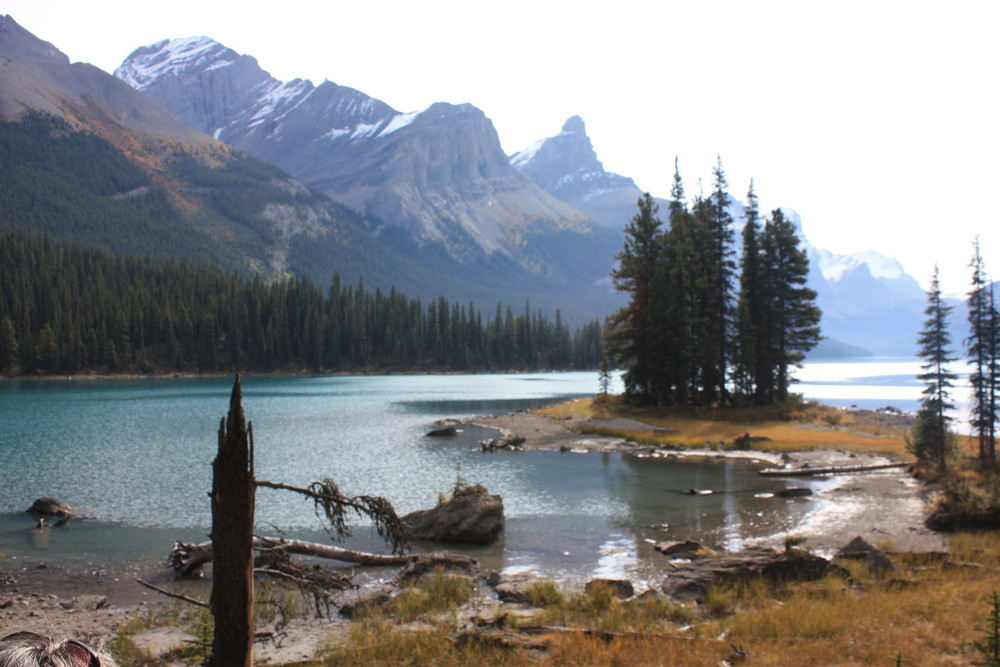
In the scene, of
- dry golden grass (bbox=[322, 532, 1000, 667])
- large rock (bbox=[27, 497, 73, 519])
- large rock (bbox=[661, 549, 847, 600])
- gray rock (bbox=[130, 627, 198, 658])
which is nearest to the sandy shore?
large rock (bbox=[661, 549, 847, 600])

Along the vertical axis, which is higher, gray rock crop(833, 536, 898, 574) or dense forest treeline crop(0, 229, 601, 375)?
dense forest treeline crop(0, 229, 601, 375)

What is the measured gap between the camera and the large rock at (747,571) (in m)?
15.9

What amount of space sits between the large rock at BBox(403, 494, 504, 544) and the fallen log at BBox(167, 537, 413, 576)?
281 cm

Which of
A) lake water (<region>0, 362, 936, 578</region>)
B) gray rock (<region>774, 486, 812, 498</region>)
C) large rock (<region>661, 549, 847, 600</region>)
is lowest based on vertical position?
lake water (<region>0, 362, 936, 578</region>)

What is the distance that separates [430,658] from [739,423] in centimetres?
4869

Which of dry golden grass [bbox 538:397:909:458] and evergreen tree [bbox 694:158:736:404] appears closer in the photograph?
dry golden grass [bbox 538:397:909:458]

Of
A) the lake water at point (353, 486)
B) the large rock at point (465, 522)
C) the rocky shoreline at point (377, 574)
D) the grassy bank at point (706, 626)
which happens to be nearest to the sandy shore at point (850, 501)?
the rocky shoreline at point (377, 574)

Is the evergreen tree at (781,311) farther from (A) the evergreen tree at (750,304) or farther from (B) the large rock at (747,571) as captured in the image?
(B) the large rock at (747,571)

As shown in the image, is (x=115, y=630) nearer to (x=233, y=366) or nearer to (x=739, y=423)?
(x=739, y=423)

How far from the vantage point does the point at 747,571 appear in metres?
16.2

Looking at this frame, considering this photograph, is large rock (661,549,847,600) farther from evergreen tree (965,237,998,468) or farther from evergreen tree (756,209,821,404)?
evergreen tree (756,209,821,404)

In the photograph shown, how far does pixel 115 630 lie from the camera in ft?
46.9

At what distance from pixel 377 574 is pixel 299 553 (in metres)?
2.79

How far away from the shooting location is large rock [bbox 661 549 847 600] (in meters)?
15.9
